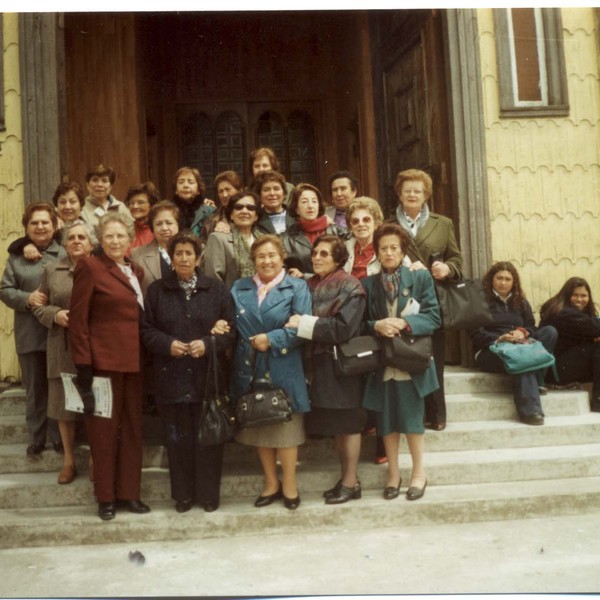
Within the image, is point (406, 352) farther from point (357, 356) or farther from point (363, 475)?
point (363, 475)

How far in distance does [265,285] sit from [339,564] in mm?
1547

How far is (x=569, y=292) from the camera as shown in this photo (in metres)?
5.56

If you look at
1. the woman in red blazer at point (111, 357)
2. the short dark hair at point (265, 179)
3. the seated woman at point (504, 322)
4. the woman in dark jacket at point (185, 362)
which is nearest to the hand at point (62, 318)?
the woman in red blazer at point (111, 357)

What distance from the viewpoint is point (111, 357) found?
426 centimetres

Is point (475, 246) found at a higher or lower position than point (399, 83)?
lower

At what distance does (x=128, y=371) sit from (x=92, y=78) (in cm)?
452

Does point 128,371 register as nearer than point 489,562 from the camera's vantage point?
No

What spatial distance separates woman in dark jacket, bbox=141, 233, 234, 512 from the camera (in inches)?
170

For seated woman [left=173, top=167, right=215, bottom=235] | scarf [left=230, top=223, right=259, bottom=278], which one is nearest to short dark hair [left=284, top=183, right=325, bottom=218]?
scarf [left=230, top=223, right=259, bottom=278]

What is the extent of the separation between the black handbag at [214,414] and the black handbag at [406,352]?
0.91 meters

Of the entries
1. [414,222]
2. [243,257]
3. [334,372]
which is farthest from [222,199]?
[334,372]

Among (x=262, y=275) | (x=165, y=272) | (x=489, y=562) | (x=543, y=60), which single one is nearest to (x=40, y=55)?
(x=165, y=272)

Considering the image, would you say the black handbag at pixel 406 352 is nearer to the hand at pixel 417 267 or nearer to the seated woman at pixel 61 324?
the hand at pixel 417 267

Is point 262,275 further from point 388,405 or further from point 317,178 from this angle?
point 317,178
